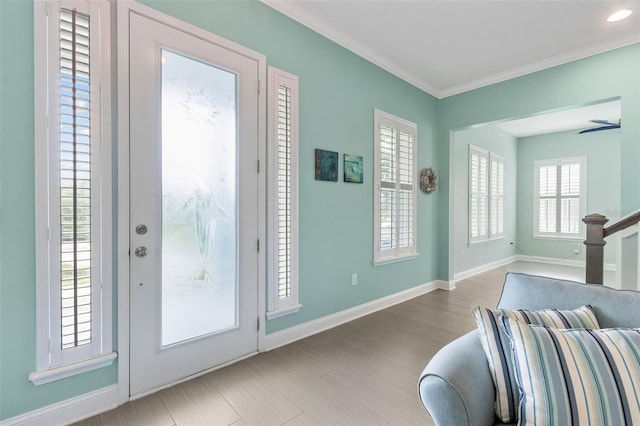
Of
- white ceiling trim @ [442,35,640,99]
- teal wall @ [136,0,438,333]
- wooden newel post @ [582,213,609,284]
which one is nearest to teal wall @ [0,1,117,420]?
teal wall @ [136,0,438,333]

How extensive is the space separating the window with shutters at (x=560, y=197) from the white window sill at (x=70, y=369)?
788 cm

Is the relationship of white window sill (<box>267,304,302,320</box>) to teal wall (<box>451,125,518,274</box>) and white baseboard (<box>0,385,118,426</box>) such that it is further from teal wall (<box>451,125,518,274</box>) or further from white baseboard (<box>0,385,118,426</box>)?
teal wall (<box>451,125,518,274</box>)

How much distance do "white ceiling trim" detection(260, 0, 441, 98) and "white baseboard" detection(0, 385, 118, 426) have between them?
2.94 meters

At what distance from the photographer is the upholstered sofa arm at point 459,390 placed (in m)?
0.91

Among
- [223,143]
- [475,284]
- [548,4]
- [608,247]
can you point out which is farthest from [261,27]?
[608,247]

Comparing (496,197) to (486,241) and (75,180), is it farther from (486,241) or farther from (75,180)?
(75,180)

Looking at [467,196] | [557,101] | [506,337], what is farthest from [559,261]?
[506,337]

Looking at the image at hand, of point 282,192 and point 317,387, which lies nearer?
point 317,387

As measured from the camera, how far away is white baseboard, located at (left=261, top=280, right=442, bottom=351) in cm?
247

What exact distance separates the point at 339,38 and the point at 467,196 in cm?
356

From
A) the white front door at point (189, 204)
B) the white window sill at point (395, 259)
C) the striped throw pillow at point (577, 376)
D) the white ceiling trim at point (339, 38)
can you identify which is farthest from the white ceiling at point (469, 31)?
the striped throw pillow at point (577, 376)

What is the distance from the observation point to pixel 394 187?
143 inches

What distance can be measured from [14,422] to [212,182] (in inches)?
63.6

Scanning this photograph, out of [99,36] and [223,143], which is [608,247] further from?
[99,36]
